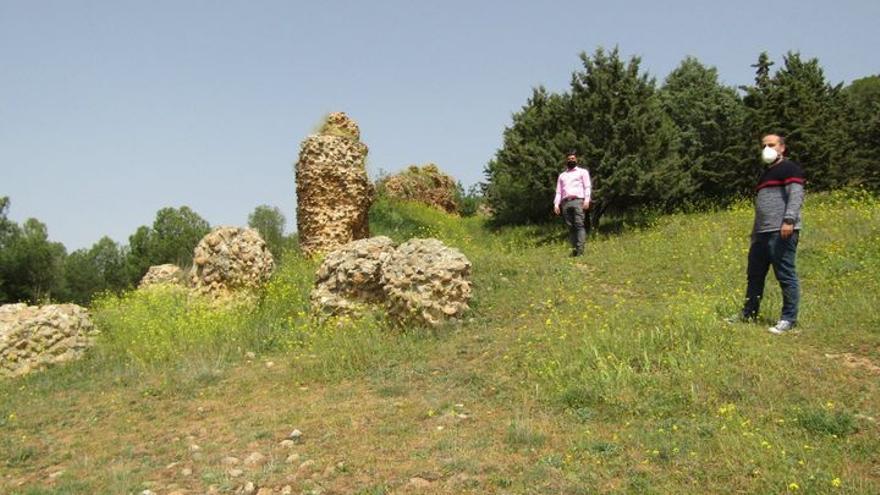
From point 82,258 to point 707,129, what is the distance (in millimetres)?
44800

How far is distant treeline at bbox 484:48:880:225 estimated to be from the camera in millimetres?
15922

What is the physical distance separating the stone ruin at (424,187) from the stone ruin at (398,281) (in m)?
11.6

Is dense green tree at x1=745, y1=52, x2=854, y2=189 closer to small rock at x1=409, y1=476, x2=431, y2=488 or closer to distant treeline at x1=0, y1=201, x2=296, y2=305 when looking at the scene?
small rock at x1=409, y1=476, x2=431, y2=488

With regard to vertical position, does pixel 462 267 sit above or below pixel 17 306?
above

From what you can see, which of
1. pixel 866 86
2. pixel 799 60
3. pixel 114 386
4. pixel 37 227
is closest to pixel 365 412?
pixel 114 386

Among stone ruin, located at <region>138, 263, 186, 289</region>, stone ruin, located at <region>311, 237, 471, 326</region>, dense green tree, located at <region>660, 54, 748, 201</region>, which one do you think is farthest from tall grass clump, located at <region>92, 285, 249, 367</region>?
dense green tree, located at <region>660, 54, 748, 201</region>

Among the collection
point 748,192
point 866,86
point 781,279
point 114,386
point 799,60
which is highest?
point 866,86

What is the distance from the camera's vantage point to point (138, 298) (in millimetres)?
12578

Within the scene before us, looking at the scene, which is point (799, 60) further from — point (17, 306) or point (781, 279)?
point (17, 306)

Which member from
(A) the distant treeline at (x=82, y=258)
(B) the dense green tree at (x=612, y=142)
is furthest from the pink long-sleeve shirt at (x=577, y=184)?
(A) the distant treeline at (x=82, y=258)

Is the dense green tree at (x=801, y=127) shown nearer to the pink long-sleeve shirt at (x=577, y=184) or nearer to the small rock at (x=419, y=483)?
the pink long-sleeve shirt at (x=577, y=184)

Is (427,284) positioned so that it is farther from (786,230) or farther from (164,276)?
(164,276)

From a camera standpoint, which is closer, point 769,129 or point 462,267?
point 462,267

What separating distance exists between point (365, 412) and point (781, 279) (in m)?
4.44
